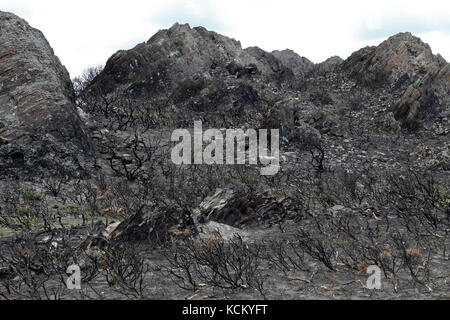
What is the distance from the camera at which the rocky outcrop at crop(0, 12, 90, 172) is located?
583 inches

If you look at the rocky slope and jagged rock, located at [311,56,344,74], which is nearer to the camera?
the rocky slope

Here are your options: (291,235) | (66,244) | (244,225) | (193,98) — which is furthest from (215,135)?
(66,244)

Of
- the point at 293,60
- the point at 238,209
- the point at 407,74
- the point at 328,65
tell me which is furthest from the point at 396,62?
the point at 238,209

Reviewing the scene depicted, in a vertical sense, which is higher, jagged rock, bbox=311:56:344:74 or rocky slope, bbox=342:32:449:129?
jagged rock, bbox=311:56:344:74

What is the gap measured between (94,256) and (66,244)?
1.09 meters

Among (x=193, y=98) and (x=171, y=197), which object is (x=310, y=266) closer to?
(x=171, y=197)

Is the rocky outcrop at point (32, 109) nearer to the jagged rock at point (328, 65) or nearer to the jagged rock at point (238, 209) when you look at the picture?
the jagged rock at point (238, 209)

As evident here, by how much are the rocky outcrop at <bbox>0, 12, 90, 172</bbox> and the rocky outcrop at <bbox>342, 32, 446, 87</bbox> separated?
2200 cm

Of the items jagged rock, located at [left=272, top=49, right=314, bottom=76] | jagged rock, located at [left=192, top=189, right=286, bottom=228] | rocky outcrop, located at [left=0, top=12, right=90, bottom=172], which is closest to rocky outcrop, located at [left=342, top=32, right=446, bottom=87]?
jagged rock, located at [left=272, top=49, right=314, bottom=76]

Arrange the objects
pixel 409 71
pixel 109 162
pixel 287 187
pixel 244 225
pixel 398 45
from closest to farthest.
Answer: pixel 244 225, pixel 287 187, pixel 109 162, pixel 409 71, pixel 398 45

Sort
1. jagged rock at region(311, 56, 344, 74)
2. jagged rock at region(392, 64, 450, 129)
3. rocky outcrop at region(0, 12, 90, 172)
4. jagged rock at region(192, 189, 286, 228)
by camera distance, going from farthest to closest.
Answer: jagged rock at region(311, 56, 344, 74), jagged rock at region(392, 64, 450, 129), rocky outcrop at region(0, 12, 90, 172), jagged rock at region(192, 189, 286, 228)

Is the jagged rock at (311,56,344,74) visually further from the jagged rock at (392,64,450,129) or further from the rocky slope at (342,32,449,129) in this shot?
the jagged rock at (392,64,450,129)

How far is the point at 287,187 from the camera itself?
1497 cm

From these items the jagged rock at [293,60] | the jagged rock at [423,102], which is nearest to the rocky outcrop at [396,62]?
the jagged rock at [423,102]
